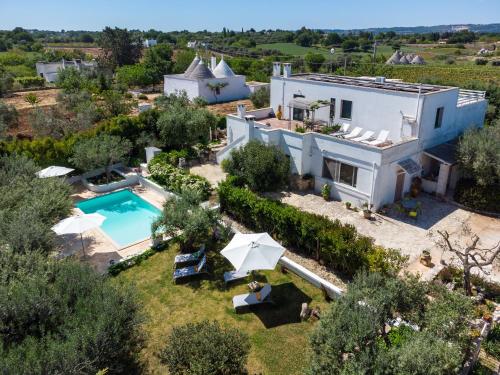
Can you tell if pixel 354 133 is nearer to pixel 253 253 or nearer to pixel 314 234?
pixel 314 234

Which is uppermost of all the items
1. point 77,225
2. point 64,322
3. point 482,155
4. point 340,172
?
point 482,155

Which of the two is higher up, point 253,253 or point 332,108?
point 332,108

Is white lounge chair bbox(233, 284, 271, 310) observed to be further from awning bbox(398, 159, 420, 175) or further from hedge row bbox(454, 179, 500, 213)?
hedge row bbox(454, 179, 500, 213)

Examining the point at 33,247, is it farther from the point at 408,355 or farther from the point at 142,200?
the point at 408,355

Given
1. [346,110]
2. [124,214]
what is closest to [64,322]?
[124,214]

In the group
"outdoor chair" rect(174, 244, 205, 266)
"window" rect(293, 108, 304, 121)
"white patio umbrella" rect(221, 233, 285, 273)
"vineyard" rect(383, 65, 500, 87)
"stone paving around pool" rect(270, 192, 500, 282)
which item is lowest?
"outdoor chair" rect(174, 244, 205, 266)

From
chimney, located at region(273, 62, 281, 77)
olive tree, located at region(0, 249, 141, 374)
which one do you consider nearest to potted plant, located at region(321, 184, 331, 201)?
chimney, located at region(273, 62, 281, 77)

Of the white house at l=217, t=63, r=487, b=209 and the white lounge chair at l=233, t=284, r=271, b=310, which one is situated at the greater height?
the white house at l=217, t=63, r=487, b=209
